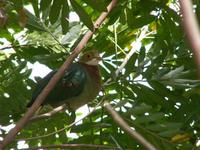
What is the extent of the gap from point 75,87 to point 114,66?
361 millimetres

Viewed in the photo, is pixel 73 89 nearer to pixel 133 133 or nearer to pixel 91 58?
pixel 91 58

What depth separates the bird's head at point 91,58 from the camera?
3.25 metres

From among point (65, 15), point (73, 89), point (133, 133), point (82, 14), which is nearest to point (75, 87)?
point (73, 89)

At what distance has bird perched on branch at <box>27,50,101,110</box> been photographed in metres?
3.08

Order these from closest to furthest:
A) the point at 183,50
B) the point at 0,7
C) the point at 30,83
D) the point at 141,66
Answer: the point at 0,7 < the point at 141,66 < the point at 183,50 < the point at 30,83

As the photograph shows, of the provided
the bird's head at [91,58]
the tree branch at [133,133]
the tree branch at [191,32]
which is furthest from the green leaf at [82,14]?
the tree branch at [191,32]

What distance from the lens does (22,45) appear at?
331 cm

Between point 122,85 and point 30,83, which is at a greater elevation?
point 30,83

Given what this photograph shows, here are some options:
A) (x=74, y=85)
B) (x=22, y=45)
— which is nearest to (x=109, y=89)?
(x=74, y=85)

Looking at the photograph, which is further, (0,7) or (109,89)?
(109,89)

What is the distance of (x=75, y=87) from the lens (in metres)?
3.20

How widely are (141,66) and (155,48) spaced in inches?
18.7

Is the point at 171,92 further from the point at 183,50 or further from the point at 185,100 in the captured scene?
the point at 183,50

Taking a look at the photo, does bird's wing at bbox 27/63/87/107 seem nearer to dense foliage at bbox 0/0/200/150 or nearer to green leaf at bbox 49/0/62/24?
dense foliage at bbox 0/0/200/150
